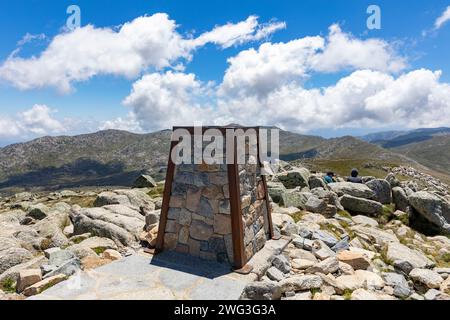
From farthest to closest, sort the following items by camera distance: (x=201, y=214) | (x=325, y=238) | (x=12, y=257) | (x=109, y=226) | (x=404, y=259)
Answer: (x=325, y=238)
(x=109, y=226)
(x=404, y=259)
(x=12, y=257)
(x=201, y=214)

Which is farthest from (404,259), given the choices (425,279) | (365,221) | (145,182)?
(145,182)

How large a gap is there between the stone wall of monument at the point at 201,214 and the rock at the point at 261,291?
1.54 meters

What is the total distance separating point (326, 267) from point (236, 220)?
124 inches

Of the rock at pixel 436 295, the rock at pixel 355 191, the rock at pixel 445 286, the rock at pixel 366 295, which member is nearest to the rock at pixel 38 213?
the rock at pixel 355 191

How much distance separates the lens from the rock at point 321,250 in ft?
36.7

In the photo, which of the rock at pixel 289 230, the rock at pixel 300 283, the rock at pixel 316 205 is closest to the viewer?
the rock at pixel 300 283

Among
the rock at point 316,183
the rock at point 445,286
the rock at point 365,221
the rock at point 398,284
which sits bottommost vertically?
the rock at point 365,221

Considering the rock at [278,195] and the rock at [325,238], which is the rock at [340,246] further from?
the rock at [278,195]

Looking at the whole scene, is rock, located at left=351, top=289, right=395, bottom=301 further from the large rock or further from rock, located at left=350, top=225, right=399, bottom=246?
the large rock

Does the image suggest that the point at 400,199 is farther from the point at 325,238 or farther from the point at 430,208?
the point at 325,238

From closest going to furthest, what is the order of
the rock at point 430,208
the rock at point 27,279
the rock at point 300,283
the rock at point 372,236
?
the rock at point 300,283 → the rock at point 27,279 → the rock at point 372,236 → the rock at point 430,208

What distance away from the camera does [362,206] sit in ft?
71.4

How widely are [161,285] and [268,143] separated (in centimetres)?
623

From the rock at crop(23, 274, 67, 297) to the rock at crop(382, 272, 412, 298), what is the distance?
9046mm
